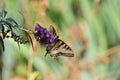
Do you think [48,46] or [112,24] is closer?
[48,46]

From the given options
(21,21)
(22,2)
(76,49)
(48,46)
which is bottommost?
(48,46)

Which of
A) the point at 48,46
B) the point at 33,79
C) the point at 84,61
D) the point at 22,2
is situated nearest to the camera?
the point at 48,46

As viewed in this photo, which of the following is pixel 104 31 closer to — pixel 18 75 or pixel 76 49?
pixel 76 49

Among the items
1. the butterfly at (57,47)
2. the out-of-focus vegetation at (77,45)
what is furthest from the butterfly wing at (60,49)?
the out-of-focus vegetation at (77,45)

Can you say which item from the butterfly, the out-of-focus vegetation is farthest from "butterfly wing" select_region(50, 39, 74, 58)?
the out-of-focus vegetation

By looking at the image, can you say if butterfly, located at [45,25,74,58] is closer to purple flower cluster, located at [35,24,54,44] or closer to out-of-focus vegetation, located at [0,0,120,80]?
purple flower cluster, located at [35,24,54,44]

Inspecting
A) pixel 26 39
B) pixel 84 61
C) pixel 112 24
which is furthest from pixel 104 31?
pixel 26 39
